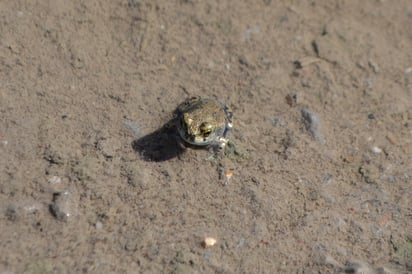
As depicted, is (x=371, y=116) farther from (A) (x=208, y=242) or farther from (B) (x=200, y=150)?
(A) (x=208, y=242)

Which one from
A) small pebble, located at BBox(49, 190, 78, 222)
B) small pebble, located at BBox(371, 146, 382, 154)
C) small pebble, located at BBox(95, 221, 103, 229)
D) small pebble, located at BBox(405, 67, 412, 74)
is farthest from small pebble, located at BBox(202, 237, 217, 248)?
small pebble, located at BBox(405, 67, 412, 74)

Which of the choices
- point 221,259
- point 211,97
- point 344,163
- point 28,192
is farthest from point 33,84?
point 344,163

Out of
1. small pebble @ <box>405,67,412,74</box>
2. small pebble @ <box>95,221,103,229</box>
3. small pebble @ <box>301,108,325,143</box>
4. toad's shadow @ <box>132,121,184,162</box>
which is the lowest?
small pebble @ <box>95,221,103,229</box>

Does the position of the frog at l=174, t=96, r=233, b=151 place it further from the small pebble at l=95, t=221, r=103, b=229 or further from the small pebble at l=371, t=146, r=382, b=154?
the small pebble at l=371, t=146, r=382, b=154

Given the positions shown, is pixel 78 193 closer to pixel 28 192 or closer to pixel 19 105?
pixel 28 192

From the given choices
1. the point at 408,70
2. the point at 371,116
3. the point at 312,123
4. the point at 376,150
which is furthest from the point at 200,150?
the point at 408,70

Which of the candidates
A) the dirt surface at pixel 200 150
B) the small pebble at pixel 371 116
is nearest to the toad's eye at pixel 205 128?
the dirt surface at pixel 200 150

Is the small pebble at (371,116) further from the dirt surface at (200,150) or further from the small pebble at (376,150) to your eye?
the small pebble at (376,150)
